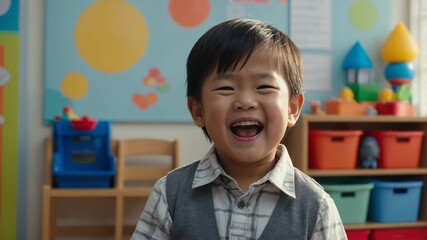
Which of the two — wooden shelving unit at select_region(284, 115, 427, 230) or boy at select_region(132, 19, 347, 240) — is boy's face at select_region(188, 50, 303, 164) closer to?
boy at select_region(132, 19, 347, 240)

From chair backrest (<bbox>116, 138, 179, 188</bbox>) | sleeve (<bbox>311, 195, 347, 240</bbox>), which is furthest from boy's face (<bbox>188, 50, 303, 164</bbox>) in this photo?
chair backrest (<bbox>116, 138, 179, 188</bbox>)

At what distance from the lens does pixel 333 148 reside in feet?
8.00

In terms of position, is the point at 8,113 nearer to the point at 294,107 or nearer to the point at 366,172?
the point at 366,172

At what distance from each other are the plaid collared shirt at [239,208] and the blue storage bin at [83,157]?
1456 mm

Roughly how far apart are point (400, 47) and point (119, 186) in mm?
1575

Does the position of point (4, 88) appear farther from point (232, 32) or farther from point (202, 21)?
point (232, 32)

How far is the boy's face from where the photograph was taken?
2.71ft

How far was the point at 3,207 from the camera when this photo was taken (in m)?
2.41

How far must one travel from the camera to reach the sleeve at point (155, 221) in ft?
2.81

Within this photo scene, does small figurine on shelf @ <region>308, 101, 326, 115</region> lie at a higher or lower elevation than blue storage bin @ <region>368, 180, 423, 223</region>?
higher

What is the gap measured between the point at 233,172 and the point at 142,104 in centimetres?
167

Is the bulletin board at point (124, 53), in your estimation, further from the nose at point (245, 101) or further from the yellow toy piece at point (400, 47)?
the nose at point (245, 101)

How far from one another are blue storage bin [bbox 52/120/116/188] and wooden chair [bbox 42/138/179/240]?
4 centimetres

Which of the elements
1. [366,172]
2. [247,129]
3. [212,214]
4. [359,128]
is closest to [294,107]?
[247,129]
